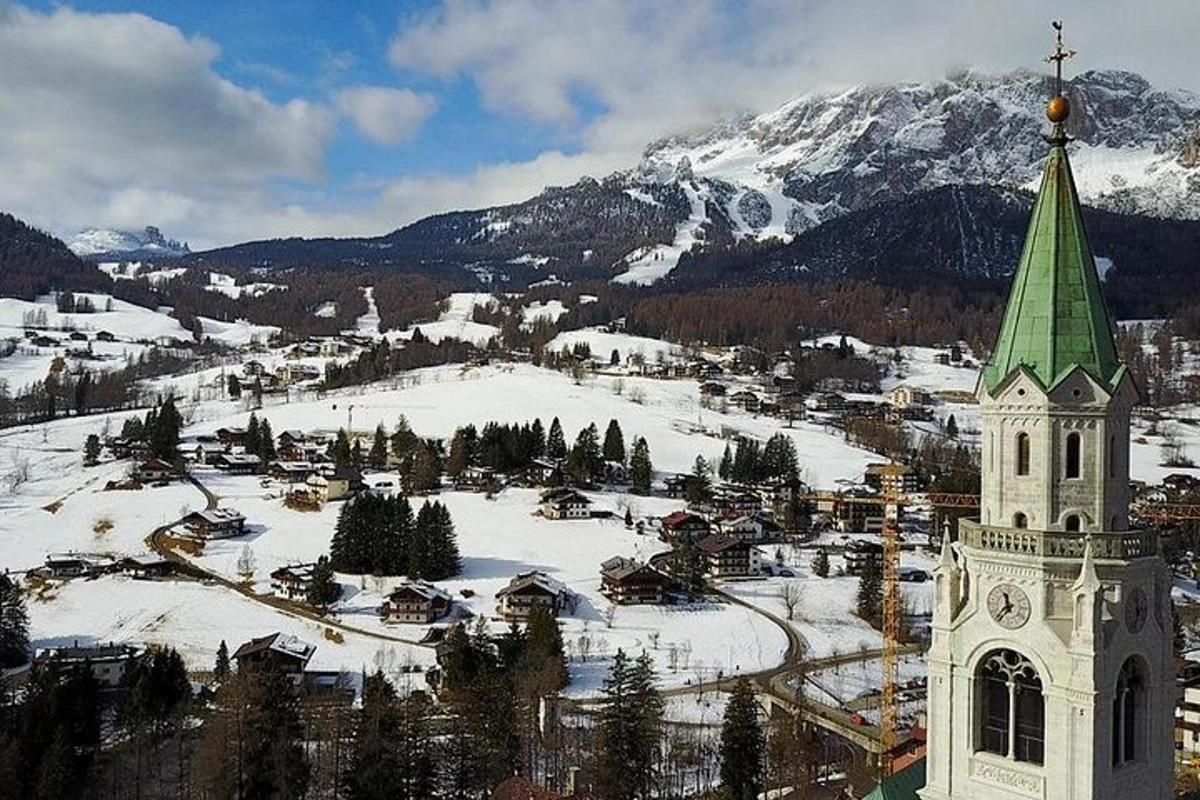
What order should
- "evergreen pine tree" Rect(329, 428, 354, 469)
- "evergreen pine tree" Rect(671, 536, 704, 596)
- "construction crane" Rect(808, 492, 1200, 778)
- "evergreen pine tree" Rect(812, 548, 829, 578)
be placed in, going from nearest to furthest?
1. "construction crane" Rect(808, 492, 1200, 778)
2. "evergreen pine tree" Rect(671, 536, 704, 596)
3. "evergreen pine tree" Rect(812, 548, 829, 578)
4. "evergreen pine tree" Rect(329, 428, 354, 469)

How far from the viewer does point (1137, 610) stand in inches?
531

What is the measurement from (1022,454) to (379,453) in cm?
8909

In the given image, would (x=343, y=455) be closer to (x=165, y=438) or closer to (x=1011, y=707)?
(x=165, y=438)

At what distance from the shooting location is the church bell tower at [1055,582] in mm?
13055

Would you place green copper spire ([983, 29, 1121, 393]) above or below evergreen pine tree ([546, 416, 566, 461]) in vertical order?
above

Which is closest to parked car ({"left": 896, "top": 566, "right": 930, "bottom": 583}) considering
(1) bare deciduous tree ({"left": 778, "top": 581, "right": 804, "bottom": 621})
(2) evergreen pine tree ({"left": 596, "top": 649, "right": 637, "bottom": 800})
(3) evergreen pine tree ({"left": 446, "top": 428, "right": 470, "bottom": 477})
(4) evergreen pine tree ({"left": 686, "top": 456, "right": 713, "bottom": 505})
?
(1) bare deciduous tree ({"left": 778, "top": 581, "right": 804, "bottom": 621})

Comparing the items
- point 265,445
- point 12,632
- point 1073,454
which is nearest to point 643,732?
point 1073,454

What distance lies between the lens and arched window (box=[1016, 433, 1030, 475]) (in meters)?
13.5

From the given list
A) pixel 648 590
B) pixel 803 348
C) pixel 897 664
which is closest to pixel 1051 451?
pixel 897 664

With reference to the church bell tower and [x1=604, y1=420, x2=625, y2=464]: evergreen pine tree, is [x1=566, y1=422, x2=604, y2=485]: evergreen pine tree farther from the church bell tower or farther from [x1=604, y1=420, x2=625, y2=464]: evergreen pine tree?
the church bell tower

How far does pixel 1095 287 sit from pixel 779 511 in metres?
73.3

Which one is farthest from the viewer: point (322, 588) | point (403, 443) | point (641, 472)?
point (403, 443)

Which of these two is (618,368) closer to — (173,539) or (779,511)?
(779,511)

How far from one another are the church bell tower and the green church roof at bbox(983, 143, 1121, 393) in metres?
0.02
